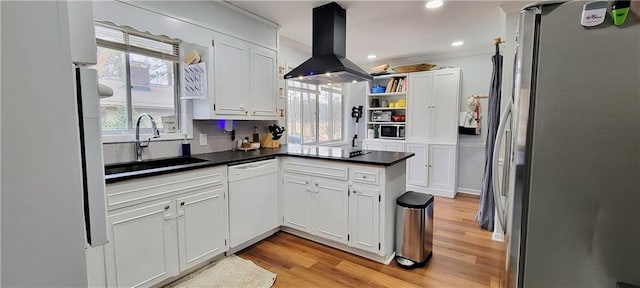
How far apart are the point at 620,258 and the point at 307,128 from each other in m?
4.24

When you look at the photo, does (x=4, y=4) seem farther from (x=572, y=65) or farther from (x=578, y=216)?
(x=578, y=216)

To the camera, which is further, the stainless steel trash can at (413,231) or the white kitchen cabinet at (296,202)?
the white kitchen cabinet at (296,202)

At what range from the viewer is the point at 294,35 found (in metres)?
3.85

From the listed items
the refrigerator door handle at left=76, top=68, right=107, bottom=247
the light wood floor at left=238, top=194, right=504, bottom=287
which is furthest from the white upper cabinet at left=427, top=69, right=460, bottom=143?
the refrigerator door handle at left=76, top=68, right=107, bottom=247

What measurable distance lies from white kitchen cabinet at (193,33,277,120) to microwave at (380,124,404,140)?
2532 millimetres

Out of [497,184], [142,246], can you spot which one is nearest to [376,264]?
[497,184]

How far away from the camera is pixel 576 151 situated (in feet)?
2.97

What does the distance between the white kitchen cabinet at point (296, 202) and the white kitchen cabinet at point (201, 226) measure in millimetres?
717

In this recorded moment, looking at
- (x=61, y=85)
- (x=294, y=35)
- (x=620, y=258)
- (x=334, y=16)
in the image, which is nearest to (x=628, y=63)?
(x=620, y=258)

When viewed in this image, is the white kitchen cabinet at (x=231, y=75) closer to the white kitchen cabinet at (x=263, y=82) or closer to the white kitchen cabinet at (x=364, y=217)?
the white kitchen cabinet at (x=263, y=82)

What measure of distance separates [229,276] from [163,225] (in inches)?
26.0

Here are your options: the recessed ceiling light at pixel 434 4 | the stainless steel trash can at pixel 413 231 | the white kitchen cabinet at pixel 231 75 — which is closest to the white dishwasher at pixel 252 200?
the white kitchen cabinet at pixel 231 75

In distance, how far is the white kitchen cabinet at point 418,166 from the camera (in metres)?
4.70

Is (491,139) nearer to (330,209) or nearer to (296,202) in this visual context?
(330,209)
